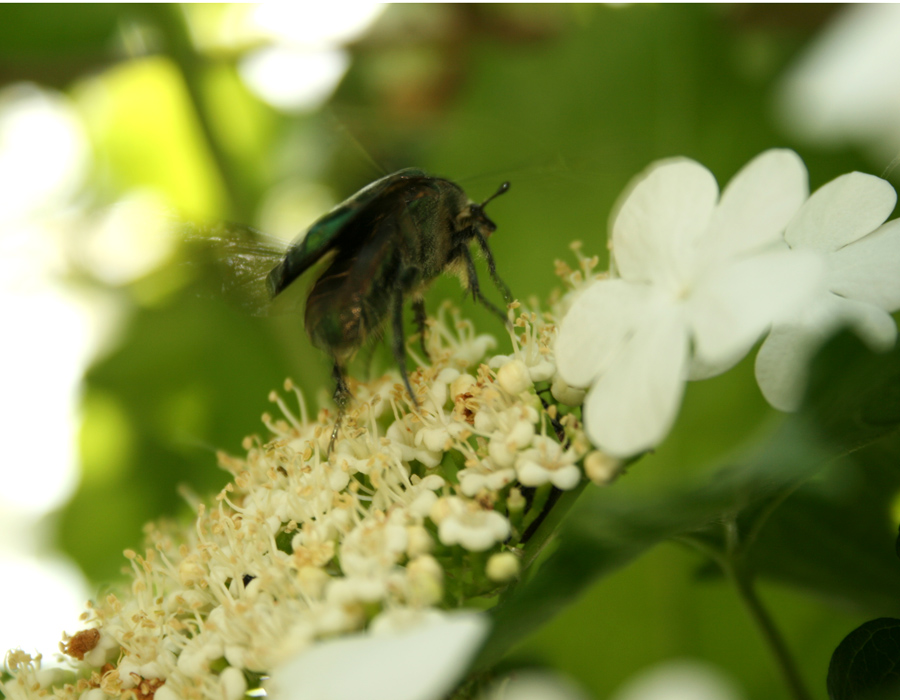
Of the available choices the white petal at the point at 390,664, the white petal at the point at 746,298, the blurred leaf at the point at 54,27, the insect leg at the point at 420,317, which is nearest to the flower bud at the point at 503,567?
the white petal at the point at 390,664

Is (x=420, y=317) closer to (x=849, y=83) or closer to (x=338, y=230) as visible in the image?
(x=338, y=230)

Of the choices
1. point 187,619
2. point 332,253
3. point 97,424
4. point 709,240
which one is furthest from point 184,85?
point 709,240

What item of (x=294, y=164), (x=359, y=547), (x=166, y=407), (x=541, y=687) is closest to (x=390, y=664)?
(x=359, y=547)

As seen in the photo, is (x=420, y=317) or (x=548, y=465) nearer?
(x=548, y=465)

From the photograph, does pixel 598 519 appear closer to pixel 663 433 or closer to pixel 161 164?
pixel 663 433

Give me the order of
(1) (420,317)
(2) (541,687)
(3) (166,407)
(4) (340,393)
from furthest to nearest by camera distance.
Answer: (3) (166,407) → (2) (541,687) → (1) (420,317) → (4) (340,393)

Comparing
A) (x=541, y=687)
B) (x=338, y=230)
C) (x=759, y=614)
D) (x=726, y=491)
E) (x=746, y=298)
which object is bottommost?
(x=541, y=687)
